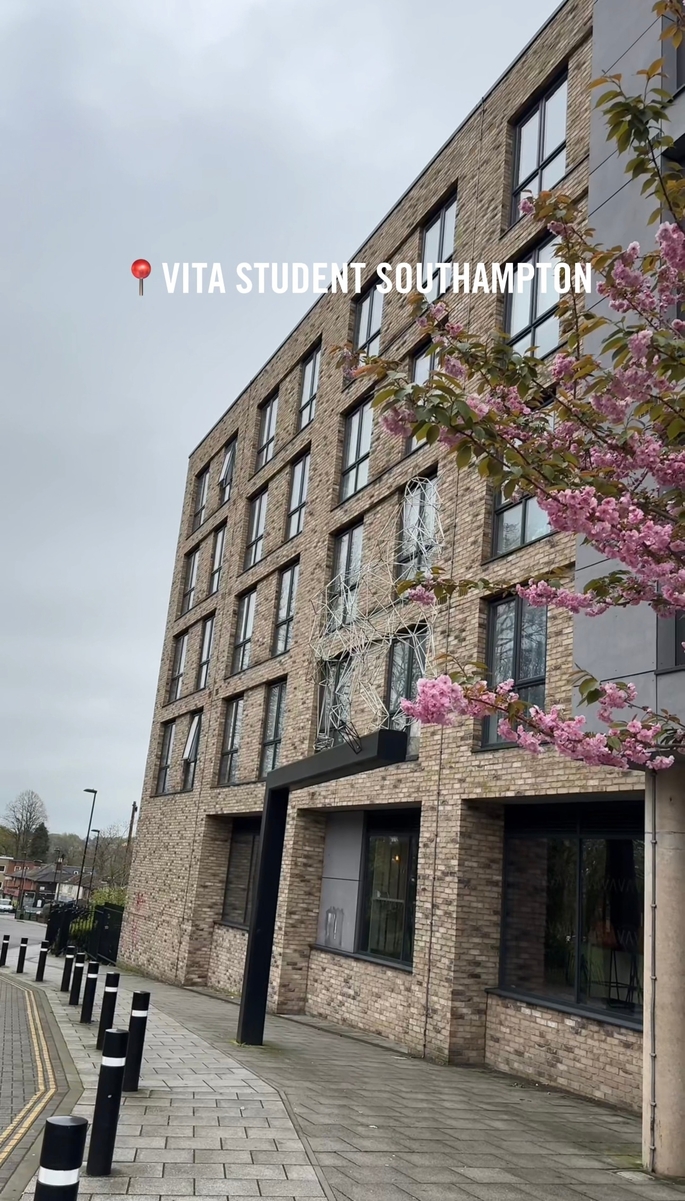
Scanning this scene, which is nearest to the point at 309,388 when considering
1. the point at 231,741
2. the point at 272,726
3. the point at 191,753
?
the point at 272,726

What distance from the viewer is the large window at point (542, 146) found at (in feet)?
46.6

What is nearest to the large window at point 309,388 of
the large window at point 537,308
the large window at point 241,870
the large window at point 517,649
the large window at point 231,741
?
the large window at point 231,741

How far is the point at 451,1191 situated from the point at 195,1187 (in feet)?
5.42

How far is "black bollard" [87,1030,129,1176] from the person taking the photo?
A: 228 inches

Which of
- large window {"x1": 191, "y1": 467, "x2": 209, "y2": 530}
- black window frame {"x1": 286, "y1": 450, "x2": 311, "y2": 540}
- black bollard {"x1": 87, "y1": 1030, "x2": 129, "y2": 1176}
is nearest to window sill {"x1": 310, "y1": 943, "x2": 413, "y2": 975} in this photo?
black bollard {"x1": 87, "y1": 1030, "x2": 129, "y2": 1176}

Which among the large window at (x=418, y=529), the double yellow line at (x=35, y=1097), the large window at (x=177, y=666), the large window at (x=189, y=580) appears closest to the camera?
the double yellow line at (x=35, y=1097)

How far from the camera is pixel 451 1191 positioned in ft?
19.9

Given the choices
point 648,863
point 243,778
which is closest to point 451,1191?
point 648,863

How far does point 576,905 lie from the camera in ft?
38.0

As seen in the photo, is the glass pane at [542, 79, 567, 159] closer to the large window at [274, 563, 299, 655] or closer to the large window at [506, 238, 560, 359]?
the large window at [506, 238, 560, 359]

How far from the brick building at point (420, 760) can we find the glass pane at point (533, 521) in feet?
0.13

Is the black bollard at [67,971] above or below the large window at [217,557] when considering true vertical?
below

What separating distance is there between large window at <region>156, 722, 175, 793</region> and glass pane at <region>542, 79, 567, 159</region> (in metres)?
19.7

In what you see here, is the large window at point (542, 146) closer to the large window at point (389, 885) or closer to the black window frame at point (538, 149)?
the black window frame at point (538, 149)
